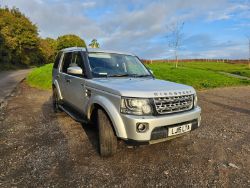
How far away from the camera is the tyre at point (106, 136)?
4430 millimetres

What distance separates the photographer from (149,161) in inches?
179

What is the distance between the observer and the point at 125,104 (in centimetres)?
414

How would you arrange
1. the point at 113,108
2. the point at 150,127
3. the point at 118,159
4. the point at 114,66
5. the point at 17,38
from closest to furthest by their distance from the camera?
1. the point at 150,127
2. the point at 113,108
3. the point at 118,159
4. the point at 114,66
5. the point at 17,38

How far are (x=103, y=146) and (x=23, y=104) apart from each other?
679cm

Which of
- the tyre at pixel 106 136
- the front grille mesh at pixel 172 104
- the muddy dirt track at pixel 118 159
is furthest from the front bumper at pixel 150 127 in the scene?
the muddy dirt track at pixel 118 159

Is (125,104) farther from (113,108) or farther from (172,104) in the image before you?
(172,104)

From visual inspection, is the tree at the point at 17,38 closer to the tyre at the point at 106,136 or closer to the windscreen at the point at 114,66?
the windscreen at the point at 114,66

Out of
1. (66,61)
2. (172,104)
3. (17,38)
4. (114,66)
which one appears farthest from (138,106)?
(17,38)

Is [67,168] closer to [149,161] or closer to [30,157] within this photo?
[30,157]

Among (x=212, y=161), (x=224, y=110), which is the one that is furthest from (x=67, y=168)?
(x=224, y=110)

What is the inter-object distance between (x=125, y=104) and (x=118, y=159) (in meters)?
1.09

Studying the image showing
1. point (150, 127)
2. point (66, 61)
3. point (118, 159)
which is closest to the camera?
point (150, 127)

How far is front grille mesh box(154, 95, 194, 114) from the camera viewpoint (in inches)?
165

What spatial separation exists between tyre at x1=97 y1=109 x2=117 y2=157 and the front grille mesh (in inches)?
34.5
